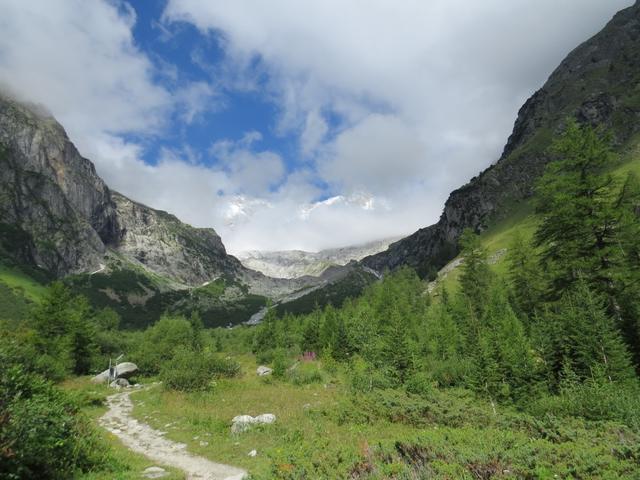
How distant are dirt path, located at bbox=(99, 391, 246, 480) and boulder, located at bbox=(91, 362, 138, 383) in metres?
21.8

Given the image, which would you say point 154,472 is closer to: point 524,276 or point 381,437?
point 381,437

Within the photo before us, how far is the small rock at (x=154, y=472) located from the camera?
12642mm

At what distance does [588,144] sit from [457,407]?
19.5 metres

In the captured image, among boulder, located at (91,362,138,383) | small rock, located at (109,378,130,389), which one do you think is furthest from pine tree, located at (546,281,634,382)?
boulder, located at (91,362,138,383)

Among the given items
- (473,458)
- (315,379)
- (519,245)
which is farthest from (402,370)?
(519,245)

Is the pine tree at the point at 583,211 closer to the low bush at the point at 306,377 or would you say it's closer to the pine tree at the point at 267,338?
the low bush at the point at 306,377

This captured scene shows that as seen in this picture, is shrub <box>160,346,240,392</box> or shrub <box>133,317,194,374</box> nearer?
shrub <box>160,346,240,392</box>

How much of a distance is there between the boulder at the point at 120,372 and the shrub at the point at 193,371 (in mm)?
15879

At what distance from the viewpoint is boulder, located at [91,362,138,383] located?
47034 millimetres

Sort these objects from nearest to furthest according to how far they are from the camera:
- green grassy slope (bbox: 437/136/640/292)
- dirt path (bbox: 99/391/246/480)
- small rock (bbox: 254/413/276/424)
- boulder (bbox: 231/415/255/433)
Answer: dirt path (bbox: 99/391/246/480)
boulder (bbox: 231/415/255/433)
small rock (bbox: 254/413/276/424)
green grassy slope (bbox: 437/136/640/292)

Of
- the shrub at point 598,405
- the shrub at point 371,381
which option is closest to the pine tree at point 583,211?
the shrub at point 598,405

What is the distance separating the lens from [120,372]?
51406mm

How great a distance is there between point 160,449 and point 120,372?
3982 cm

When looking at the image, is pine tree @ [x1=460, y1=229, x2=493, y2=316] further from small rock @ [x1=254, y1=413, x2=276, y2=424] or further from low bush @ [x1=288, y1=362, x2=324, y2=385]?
small rock @ [x1=254, y1=413, x2=276, y2=424]
